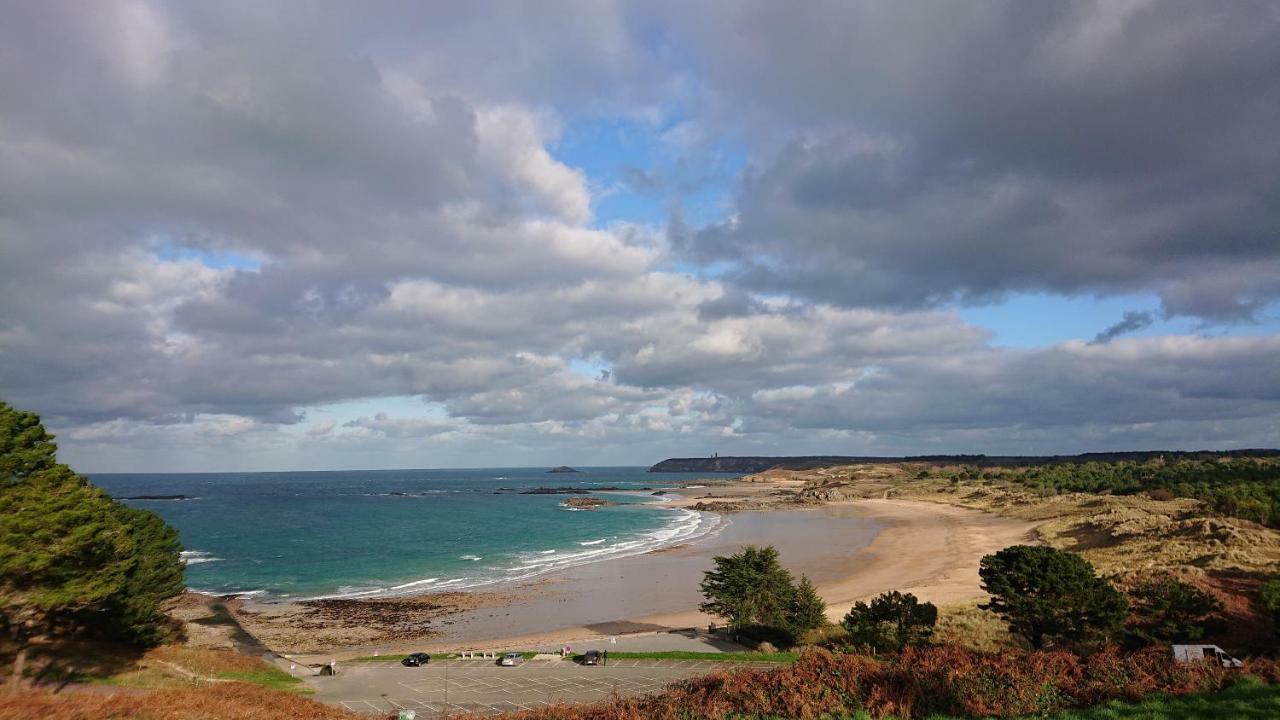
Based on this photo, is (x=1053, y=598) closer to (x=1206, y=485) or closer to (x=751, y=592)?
(x=751, y=592)

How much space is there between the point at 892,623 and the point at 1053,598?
5957mm

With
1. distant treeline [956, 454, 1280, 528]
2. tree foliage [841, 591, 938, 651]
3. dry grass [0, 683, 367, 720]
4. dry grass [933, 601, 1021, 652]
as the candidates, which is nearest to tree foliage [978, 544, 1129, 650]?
dry grass [933, 601, 1021, 652]

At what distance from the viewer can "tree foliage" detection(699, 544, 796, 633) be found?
31.0m

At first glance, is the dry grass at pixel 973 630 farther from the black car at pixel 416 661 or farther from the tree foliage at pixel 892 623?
the black car at pixel 416 661

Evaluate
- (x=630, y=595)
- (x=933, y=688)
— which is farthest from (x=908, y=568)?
(x=933, y=688)

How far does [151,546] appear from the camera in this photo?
31.9 metres

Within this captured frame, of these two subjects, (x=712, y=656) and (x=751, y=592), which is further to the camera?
(x=751, y=592)

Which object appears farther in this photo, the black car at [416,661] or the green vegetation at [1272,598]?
the black car at [416,661]

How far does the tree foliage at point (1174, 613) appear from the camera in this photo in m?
23.1

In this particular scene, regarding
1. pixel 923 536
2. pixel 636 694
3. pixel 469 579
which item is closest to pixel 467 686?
pixel 636 694

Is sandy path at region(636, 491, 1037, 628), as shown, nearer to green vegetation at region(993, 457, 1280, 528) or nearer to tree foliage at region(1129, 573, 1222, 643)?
tree foliage at region(1129, 573, 1222, 643)

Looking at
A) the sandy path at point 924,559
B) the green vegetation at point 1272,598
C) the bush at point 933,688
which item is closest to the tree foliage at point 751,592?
the sandy path at point 924,559

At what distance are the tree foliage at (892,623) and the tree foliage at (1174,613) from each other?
7.03 meters

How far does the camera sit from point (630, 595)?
160 feet
